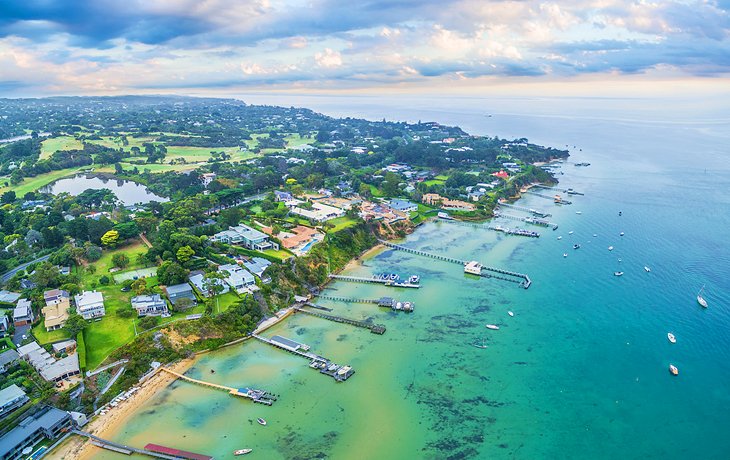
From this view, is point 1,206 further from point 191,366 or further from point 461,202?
point 461,202

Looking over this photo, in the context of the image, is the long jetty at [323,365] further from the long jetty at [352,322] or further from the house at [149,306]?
the house at [149,306]

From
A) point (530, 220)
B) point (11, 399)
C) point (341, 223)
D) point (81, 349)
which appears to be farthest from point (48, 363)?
point (530, 220)

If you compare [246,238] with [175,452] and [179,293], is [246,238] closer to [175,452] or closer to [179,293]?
[179,293]

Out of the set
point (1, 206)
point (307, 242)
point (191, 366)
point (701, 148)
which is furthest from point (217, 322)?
point (701, 148)

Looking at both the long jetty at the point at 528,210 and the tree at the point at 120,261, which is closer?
the tree at the point at 120,261

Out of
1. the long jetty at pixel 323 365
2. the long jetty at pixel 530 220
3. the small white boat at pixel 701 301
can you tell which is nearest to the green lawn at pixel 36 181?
the long jetty at pixel 323 365
